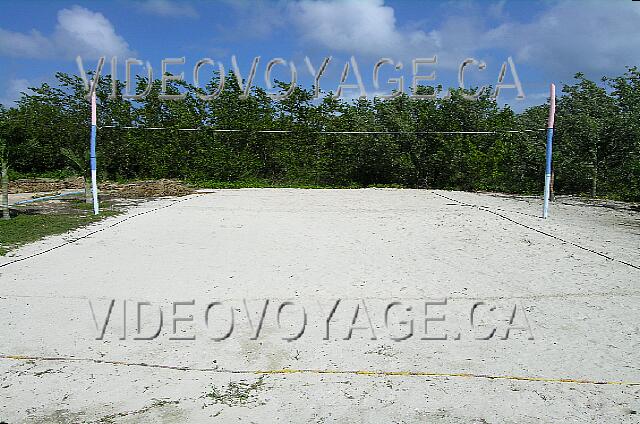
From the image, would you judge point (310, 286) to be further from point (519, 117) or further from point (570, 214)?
point (519, 117)

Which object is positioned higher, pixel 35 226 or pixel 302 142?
pixel 302 142

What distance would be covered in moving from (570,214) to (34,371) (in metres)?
8.00

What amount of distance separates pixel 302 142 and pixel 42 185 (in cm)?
662

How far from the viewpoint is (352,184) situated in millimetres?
14375

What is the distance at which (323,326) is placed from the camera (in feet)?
11.9

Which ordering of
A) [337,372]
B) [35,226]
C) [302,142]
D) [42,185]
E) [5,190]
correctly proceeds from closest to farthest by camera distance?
[337,372]
[35,226]
[5,190]
[42,185]
[302,142]

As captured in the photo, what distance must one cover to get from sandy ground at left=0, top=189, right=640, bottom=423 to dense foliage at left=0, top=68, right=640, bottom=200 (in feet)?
21.0

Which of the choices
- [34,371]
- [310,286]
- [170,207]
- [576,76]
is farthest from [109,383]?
[576,76]

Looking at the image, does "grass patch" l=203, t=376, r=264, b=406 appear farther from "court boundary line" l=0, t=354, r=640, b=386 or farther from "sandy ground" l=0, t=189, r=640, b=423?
"court boundary line" l=0, t=354, r=640, b=386

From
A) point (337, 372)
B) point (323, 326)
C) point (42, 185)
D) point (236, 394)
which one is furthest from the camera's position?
point (42, 185)

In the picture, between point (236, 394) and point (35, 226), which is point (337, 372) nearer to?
point (236, 394)

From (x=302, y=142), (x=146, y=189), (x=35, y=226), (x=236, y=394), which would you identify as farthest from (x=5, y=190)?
(x=302, y=142)

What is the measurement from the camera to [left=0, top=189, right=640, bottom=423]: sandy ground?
260 cm

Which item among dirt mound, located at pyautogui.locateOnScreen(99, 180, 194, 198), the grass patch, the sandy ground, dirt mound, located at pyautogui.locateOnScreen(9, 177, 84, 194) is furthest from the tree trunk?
the grass patch
